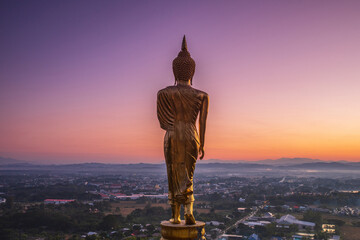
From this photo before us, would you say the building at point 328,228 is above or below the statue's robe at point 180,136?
below

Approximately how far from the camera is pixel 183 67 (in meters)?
5.62

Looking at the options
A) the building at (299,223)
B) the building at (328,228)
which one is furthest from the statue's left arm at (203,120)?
the building at (299,223)

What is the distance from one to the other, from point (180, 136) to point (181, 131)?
0.08 m

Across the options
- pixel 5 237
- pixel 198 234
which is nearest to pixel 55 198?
pixel 5 237

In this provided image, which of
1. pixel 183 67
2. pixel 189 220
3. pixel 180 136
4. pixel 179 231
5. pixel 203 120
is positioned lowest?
pixel 179 231

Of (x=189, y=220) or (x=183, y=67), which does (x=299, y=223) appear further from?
(x=183, y=67)

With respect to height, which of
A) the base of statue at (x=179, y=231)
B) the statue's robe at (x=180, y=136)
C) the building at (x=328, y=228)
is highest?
the statue's robe at (x=180, y=136)

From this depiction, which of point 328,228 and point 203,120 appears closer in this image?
point 203,120

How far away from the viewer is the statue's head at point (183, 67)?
5625 millimetres

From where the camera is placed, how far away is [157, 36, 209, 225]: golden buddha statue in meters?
5.29

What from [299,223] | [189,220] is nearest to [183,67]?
[189,220]

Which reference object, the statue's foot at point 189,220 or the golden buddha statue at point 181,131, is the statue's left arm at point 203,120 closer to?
the golden buddha statue at point 181,131

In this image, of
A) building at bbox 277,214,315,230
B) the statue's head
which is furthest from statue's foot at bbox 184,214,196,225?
building at bbox 277,214,315,230

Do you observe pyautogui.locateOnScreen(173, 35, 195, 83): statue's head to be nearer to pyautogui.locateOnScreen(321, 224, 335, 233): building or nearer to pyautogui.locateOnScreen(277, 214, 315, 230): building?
pyautogui.locateOnScreen(321, 224, 335, 233): building
